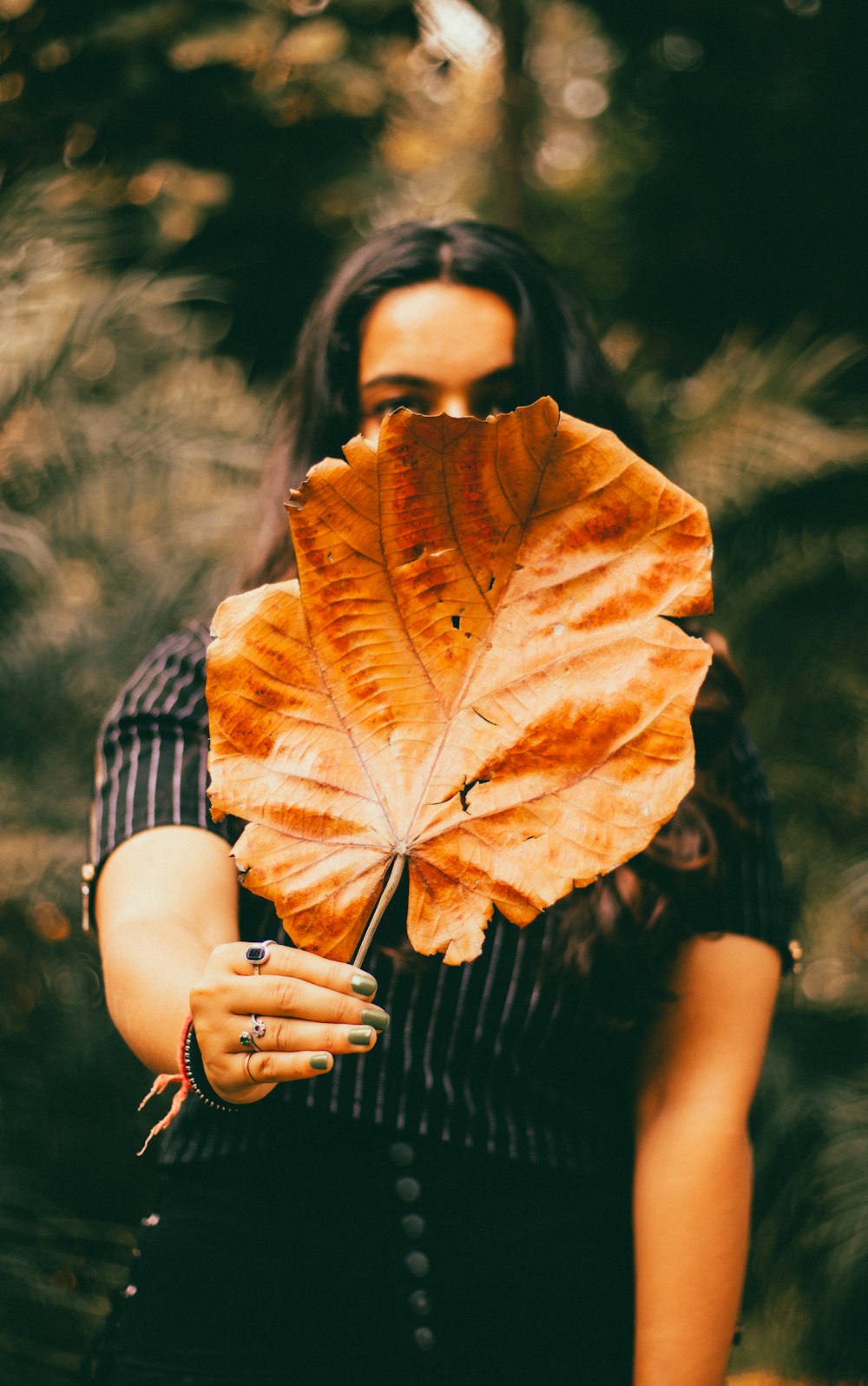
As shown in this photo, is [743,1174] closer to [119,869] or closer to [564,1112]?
[564,1112]

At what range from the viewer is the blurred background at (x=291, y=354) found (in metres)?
1.34

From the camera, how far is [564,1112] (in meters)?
0.66

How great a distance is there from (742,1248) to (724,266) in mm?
1709

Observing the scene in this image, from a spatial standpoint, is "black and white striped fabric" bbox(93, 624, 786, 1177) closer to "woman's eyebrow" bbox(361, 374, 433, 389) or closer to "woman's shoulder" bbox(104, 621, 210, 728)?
"woman's shoulder" bbox(104, 621, 210, 728)

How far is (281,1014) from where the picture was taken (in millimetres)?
337

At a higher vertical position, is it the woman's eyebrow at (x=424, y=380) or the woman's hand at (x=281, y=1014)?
the woman's eyebrow at (x=424, y=380)

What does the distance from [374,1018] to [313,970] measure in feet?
0.09

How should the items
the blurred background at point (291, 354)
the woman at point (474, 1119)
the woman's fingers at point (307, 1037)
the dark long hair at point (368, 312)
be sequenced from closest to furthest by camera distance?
the woman's fingers at point (307, 1037)
the woman at point (474, 1119)
the dark long hair at point (368, 312)
the blurred background at point (291, 354)

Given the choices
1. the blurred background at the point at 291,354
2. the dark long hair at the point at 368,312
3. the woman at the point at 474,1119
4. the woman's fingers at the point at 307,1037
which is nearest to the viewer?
the woman's fingers at the point at 307,1037

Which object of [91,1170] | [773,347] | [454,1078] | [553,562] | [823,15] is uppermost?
[823,15]

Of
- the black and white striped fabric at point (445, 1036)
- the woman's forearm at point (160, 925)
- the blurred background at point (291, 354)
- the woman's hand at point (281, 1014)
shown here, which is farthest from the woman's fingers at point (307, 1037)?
the blurred background at point (291, 354)

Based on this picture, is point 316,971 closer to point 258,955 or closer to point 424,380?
point 258,955

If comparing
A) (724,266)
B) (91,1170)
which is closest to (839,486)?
(724,266)

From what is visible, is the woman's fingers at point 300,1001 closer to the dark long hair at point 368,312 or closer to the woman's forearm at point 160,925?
the woman's forearm at point 160,925
